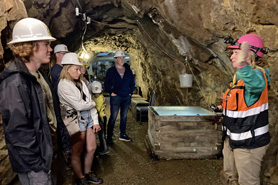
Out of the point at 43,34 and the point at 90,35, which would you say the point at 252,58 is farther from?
the point at 90,35

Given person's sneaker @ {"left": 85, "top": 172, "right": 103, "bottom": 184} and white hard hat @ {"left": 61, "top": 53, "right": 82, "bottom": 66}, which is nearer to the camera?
white hard hat @ {"left": 61, "top": 53, "right": 82, "bottom": 66}

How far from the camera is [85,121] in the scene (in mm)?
2785

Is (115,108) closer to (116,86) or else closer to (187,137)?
(116,86)

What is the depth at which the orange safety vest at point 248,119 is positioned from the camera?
6.72 feet

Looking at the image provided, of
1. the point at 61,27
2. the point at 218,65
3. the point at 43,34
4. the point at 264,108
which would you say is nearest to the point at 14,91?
the point at 43,34

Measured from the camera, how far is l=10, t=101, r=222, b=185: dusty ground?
316 cm

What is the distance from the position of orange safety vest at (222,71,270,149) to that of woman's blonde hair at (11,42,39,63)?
223cm

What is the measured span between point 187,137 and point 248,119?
5.39ft

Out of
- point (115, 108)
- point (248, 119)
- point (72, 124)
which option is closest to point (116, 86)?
point (115, 108)

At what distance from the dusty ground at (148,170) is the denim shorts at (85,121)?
1.09 m

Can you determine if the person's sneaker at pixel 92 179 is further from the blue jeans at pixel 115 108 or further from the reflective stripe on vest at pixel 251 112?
the reflective stripe on vest at pixel 251 112

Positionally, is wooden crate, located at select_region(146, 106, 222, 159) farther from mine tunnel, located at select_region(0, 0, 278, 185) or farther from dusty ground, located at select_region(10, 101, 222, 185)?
dusty ground, located at select_region(10, 101, 222, 185)

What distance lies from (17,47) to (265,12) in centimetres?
300

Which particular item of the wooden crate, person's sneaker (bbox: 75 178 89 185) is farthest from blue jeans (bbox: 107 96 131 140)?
person's sneaker (bbox: 75 178 89 185)
